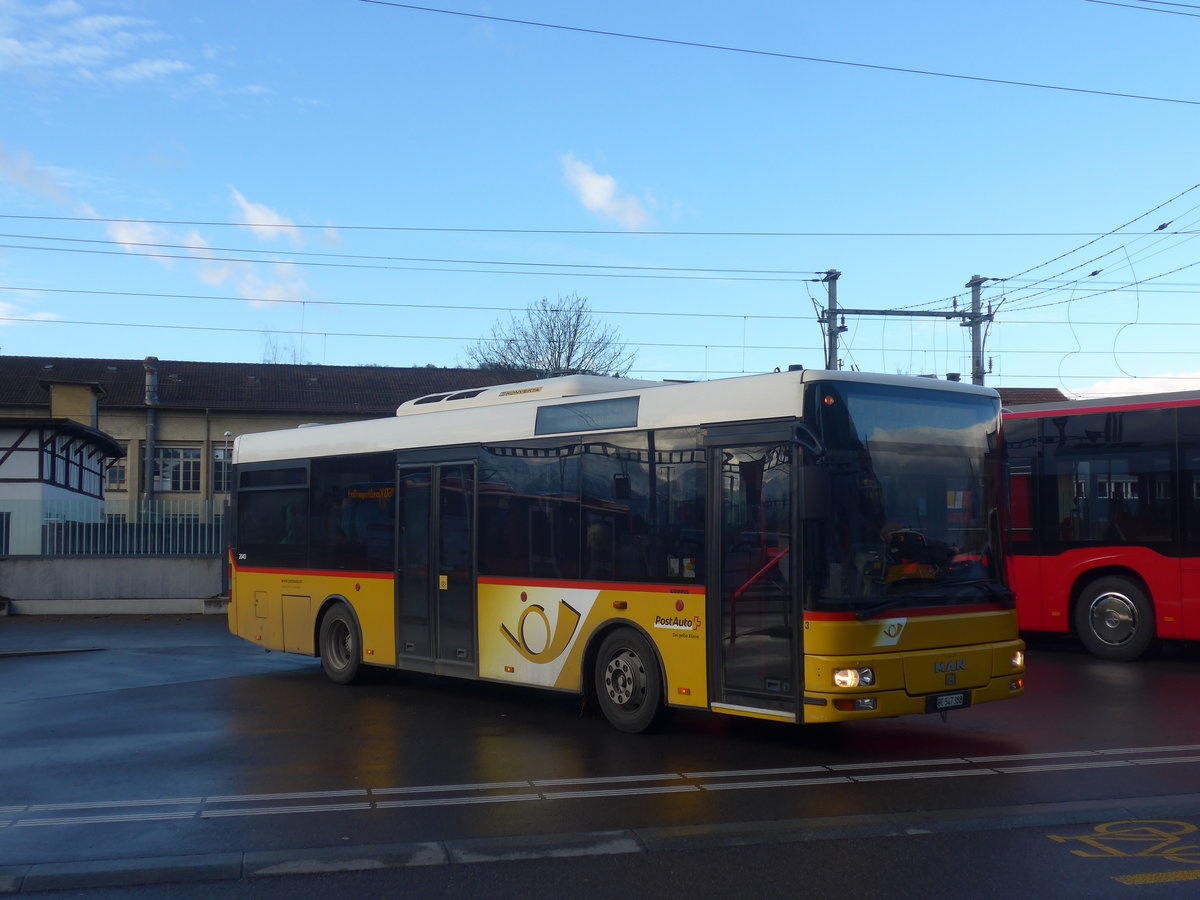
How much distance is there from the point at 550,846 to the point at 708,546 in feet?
11.6

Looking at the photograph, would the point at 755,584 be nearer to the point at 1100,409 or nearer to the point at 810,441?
the point at 810,441

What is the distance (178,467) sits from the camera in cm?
5684

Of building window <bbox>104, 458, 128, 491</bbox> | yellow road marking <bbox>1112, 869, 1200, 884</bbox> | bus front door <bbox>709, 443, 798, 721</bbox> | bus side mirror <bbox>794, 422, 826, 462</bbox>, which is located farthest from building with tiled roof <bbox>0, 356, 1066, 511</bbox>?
yellow road marking <bbox>1112, 869, 1200, 884</bbox>

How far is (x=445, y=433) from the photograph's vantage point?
13383mm

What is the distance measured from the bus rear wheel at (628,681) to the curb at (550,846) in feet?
9.95

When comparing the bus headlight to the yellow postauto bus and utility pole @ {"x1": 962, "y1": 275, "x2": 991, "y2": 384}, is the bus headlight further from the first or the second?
utility pole @ {"x1": 962, "y1": 275, "x2": 991, "y2": 384}

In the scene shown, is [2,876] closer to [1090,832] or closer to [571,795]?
[571,795]

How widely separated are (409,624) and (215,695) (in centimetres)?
252

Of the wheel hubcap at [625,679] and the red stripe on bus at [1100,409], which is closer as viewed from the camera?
the wheel hubcap at [625,679]

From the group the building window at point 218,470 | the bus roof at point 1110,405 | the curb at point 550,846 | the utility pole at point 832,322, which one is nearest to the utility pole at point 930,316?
the utility pole at point 832,322

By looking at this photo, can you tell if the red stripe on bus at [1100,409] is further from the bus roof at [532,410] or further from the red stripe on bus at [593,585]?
the red stripe on bus at [593,585]

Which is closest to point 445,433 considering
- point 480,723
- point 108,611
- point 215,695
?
point 480,723

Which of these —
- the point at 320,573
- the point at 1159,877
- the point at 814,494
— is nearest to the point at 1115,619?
the point at 814,494

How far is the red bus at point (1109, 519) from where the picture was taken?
1550 cm
